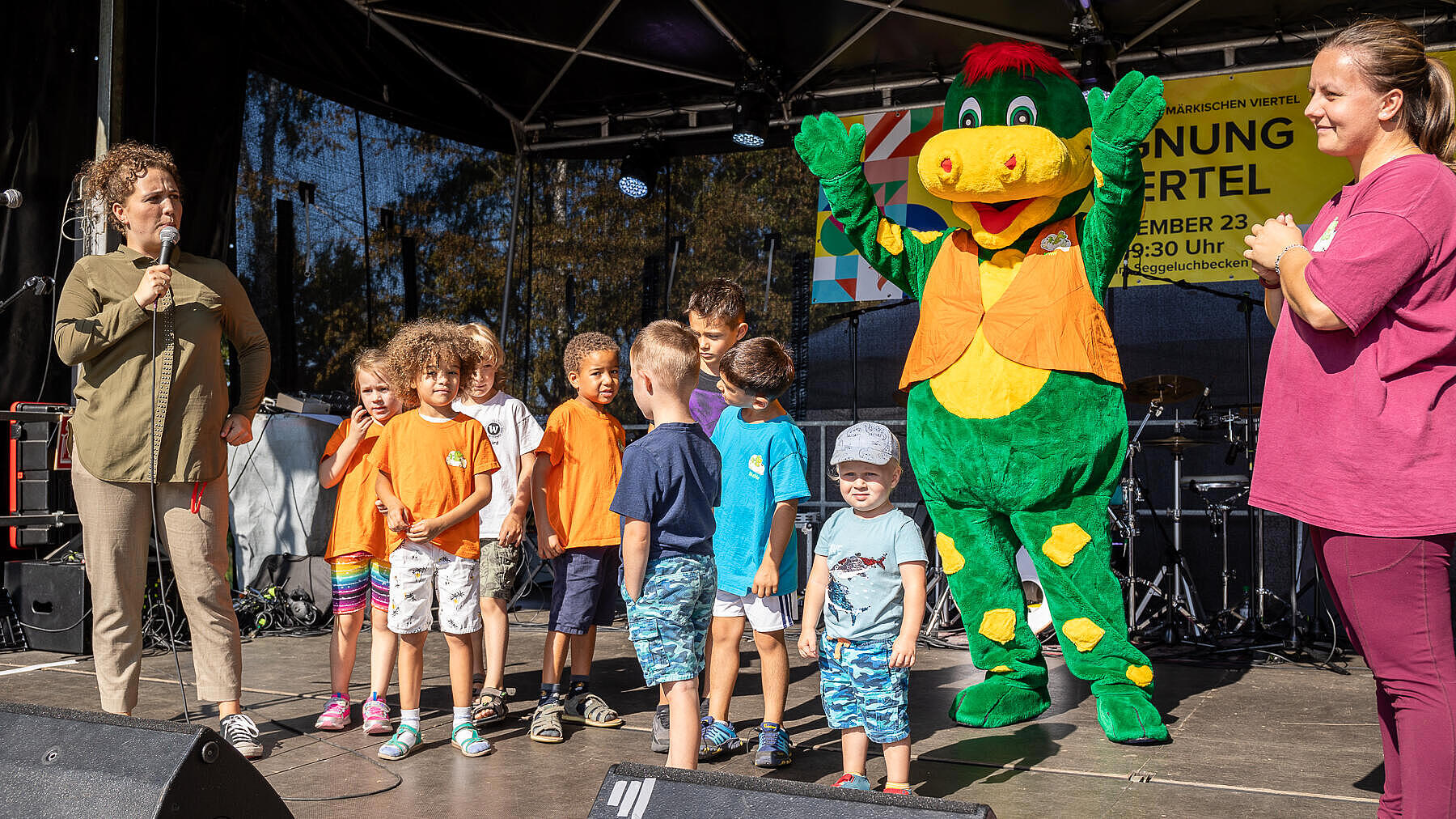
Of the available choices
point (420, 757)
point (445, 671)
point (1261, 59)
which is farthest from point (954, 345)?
point (1261, 59)

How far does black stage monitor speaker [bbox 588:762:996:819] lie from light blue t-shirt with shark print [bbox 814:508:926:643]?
114 cm

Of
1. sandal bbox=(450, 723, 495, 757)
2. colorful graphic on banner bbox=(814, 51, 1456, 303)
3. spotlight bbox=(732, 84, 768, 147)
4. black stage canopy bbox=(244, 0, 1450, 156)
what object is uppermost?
black stage canopy bbox=(244, 0, 1450, 156)

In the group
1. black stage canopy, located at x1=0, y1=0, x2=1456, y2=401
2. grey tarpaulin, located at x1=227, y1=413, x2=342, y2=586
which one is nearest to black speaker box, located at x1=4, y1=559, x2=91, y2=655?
black stage canopy, located at x1=0, y1=0, x2=1456, y2=401

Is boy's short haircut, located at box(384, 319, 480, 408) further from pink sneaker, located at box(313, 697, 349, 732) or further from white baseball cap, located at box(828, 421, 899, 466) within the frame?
white baseball cap, located at box(828, 421, 899, 466)

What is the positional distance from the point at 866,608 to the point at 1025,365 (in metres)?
1.28

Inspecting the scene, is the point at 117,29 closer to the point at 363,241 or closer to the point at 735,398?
the point at 363,241

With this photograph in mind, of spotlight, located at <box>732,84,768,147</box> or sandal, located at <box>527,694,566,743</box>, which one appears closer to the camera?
sandal, located at <box>527,694,566,743</box>

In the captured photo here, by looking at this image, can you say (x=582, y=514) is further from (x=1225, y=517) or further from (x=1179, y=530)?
(x=1225, y=517)

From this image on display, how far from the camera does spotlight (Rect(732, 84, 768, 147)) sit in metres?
7.31

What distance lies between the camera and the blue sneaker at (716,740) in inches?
131

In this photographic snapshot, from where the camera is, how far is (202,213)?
19.2 ft

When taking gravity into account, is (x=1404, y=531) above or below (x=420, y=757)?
above

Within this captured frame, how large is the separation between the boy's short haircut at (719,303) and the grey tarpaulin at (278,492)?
3.60 meters

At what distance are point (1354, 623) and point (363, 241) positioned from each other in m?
6.68
